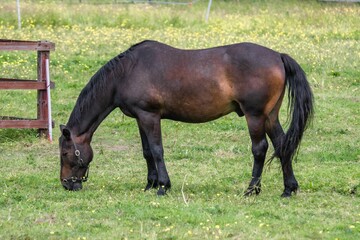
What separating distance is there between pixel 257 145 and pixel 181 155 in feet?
8.76

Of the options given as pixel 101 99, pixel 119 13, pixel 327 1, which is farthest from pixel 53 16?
pixel 101 99

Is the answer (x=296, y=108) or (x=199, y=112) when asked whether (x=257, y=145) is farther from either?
(x=199, y=112)

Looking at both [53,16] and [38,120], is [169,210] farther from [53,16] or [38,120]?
[53,16]

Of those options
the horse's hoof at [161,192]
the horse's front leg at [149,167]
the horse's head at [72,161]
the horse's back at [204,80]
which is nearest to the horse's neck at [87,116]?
the horse's head at [72,161]

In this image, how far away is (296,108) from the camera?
385 inches

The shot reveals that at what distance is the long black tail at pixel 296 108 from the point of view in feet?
31.8

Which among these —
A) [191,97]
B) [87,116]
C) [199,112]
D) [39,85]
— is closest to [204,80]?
[191,97]

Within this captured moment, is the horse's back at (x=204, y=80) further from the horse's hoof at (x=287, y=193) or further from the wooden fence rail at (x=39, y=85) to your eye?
the wooden fence rail at (x=39, y=85)

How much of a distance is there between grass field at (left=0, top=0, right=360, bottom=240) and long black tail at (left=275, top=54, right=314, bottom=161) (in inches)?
18.6

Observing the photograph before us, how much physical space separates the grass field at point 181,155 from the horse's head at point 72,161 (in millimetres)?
158

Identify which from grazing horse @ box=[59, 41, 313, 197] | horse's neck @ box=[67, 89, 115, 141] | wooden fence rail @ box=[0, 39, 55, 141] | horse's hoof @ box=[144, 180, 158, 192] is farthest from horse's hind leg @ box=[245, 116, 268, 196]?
wooden fence rail @ box=[0, 39, 55, 141]

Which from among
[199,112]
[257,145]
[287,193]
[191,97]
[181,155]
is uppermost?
[191,97]

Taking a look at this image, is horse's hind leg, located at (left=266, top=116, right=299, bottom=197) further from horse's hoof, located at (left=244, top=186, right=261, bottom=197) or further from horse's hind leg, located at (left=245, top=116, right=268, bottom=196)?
horse's hoof, located at (left=244, top=186, right=261, bottom=197)

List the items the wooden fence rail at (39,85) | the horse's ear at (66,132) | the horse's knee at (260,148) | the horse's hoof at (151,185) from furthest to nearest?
the wooden fence rail at (39,85)
the horse's hoof at (151,185)
the horse's ear at (66,132)
the horse's knee at (260,148)
